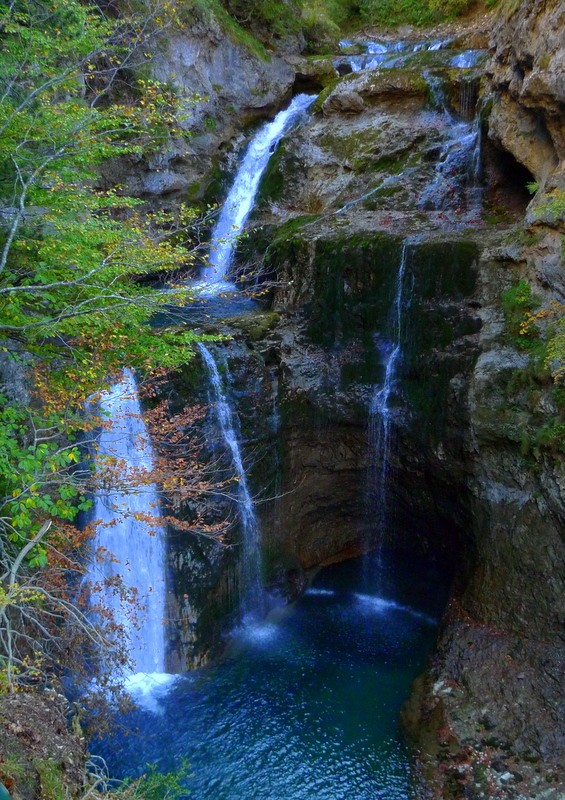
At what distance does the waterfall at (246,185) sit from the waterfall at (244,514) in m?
3.90

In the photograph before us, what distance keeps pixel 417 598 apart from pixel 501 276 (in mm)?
7204

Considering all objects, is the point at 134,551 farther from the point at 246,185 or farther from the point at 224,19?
the point at 224,19

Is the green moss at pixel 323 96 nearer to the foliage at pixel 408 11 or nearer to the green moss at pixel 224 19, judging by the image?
the green moss at pixel 224 19

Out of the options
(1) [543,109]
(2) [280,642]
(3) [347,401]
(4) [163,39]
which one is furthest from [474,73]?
(2) [280,642]

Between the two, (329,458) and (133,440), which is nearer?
(133,440)

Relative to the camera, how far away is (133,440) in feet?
33.8

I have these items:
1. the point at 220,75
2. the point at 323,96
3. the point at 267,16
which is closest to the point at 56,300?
the point at 220,75

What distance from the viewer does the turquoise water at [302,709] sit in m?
8.89

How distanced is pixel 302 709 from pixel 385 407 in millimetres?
5981

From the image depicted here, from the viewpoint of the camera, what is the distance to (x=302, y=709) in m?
10.2

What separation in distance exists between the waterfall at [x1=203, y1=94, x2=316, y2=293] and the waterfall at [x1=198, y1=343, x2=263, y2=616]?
3.90 metres

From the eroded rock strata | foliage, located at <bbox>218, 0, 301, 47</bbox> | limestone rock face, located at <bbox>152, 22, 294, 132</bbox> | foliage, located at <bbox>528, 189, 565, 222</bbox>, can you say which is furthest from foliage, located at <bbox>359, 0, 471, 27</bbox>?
foliage, located at <bbox>528, 189, 565, 222</bbox>

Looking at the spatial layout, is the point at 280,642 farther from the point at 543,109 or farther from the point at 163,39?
the point at 163,39

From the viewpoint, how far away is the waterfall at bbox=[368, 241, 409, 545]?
40.0ft
